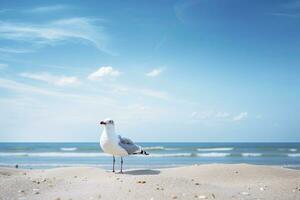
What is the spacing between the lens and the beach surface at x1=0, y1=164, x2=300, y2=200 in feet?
23.1

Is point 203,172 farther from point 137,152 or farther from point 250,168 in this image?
point 137,152

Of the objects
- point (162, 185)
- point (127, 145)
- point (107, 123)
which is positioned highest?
point (107, 123)

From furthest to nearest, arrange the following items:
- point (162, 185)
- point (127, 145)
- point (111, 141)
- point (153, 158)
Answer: point (153, 158) < point (127, 145) < point (111, 141) < point (162, 185)

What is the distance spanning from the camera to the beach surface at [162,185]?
23.1 ft

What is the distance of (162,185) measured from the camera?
7844mm

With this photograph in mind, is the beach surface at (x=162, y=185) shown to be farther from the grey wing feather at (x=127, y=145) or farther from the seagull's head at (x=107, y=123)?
the seagull's head at (x=107, y=123)

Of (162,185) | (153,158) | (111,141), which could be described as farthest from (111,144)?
(153,158)

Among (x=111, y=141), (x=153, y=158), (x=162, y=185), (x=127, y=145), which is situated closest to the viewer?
(x=162, y=185)

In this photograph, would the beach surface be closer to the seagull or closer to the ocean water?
the seagull

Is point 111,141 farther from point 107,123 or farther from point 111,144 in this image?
point 107,123

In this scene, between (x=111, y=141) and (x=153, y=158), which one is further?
(x=153, y=158)

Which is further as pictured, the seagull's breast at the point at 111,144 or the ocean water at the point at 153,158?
the ocean water at the point at 153,158

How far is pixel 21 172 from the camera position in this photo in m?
10.8

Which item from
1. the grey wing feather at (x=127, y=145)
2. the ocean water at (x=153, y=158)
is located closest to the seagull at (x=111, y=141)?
the grey wing feather at (x=127, y=145)
